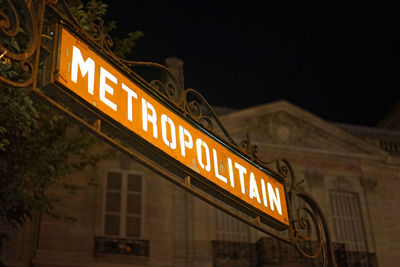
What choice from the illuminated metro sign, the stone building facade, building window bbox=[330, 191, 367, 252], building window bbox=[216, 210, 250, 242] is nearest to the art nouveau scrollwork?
the illuminated metro sign

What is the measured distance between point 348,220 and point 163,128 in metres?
17.0

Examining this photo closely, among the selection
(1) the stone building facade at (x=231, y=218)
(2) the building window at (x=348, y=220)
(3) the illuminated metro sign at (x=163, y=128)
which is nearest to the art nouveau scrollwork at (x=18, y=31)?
(3) the illuminated metro sign at (x=163, y=128)

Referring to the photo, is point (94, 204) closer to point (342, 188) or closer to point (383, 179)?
point (342, 188)

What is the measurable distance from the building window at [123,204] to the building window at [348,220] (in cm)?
657

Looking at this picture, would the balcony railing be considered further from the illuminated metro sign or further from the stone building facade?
the illuminated metro sign

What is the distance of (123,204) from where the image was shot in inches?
689

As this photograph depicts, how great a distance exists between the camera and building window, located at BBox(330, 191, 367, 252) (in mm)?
19281

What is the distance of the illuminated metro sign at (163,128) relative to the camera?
3219mm

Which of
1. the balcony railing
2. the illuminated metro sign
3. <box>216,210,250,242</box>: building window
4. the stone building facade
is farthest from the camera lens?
<box>216,210,250,242</box>: building window

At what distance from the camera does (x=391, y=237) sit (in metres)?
19.8

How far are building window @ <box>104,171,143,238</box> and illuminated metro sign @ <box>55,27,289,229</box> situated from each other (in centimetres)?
1279

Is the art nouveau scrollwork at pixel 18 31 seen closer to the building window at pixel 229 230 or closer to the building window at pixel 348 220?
the building window at pixel 229 230

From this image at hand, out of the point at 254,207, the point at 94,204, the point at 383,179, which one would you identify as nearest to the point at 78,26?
the point at 254,207

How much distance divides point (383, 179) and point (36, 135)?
13818 mm
